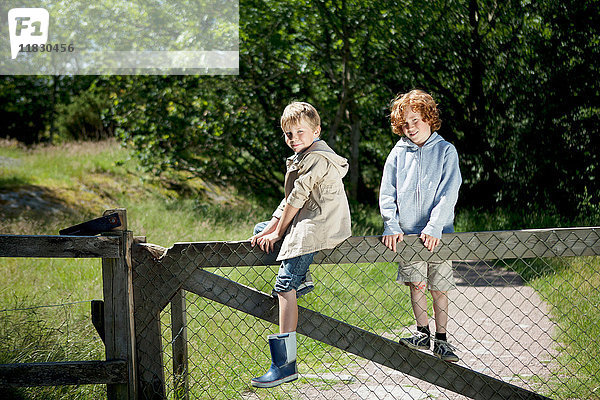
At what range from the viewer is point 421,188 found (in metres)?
3.35

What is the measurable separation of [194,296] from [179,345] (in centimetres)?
253

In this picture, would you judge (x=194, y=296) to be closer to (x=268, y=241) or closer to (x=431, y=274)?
(x=268, y=241)

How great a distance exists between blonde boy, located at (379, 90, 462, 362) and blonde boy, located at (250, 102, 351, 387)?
37 cm

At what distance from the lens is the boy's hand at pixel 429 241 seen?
10.3 ft

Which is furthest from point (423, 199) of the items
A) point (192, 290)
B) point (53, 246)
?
point (53, 246)

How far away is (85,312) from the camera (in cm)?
551

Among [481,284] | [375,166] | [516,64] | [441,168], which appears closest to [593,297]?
[481,284]

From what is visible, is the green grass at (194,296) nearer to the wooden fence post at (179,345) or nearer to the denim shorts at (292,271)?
the wooden fence post at (179,345)

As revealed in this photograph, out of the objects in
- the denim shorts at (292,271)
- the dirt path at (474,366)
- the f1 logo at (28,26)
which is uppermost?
the f1 logo at (28,26)

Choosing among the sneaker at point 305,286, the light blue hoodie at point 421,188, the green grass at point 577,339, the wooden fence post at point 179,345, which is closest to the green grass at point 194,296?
Answer: the green grass at point 577,339

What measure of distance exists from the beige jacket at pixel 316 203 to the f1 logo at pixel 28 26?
475 inches

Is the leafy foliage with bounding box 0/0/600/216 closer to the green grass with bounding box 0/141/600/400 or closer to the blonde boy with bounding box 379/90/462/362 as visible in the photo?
the green grass with bounding box 0/141/600/400

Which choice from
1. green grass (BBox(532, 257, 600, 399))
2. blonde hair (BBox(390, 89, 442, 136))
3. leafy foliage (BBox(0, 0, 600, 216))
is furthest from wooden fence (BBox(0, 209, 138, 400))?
leafy foliage (BBox(0, 0, 600, 216))

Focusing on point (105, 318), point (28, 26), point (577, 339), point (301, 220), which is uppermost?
point (28, 26)
